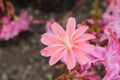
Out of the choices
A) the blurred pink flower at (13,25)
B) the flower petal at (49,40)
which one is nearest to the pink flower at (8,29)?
the blurred pink flower at (13,25)

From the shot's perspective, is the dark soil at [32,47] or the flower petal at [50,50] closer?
the flower petal at [50,50]

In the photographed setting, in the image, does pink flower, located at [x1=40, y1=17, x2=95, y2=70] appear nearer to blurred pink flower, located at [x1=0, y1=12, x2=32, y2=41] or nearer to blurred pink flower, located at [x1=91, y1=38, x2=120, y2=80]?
blurred pink flower, located at [x1=91, y1=38, x2=120, y2=80]

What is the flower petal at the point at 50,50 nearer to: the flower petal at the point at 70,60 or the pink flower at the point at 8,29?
the flower petal at the point at 70,60

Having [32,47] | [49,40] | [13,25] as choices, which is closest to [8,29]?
[13,25]

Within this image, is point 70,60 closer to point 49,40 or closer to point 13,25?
point 49,40

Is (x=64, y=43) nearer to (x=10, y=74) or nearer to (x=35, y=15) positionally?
(x=10, y=74)

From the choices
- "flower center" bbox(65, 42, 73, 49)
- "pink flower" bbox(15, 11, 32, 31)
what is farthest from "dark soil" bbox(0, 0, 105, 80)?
"flower center" bbox(65, 42, 73, 49)
